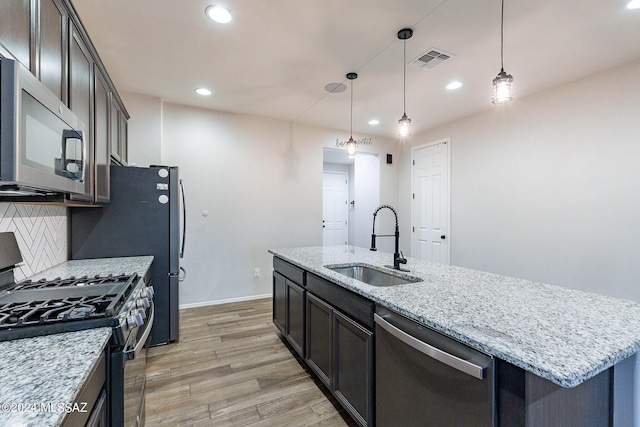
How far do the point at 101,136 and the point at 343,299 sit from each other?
7.18 feet

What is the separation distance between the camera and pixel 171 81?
3.16 m

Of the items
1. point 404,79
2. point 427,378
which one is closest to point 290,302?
point 427,378

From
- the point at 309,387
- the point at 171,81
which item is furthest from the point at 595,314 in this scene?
the point at 171,81

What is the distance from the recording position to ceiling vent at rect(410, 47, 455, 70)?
2568 millimetres

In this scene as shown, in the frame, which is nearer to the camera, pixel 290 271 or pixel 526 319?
pixel 526 319

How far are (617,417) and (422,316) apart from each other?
71cm

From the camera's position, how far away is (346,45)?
2480mm

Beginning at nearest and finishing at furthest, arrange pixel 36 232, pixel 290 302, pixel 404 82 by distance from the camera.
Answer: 1. pixel 36 232
2. pixel 290 302
3. pixel 404 82

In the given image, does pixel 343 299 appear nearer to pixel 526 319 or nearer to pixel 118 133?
pixel 526 319

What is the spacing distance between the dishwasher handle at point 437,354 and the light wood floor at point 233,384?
3.15 feet

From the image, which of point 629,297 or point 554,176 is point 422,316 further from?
point 554,176

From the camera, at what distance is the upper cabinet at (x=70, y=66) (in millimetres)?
1110

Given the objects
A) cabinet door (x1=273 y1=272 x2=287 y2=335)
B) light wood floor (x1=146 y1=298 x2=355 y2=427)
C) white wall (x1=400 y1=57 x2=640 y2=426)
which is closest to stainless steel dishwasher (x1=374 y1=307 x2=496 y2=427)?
light wood floor (x1=146 y1=298 x2=355 y2=427)

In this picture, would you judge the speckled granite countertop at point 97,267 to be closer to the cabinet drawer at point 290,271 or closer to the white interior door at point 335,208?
the cabinet drawer at point 290,271
